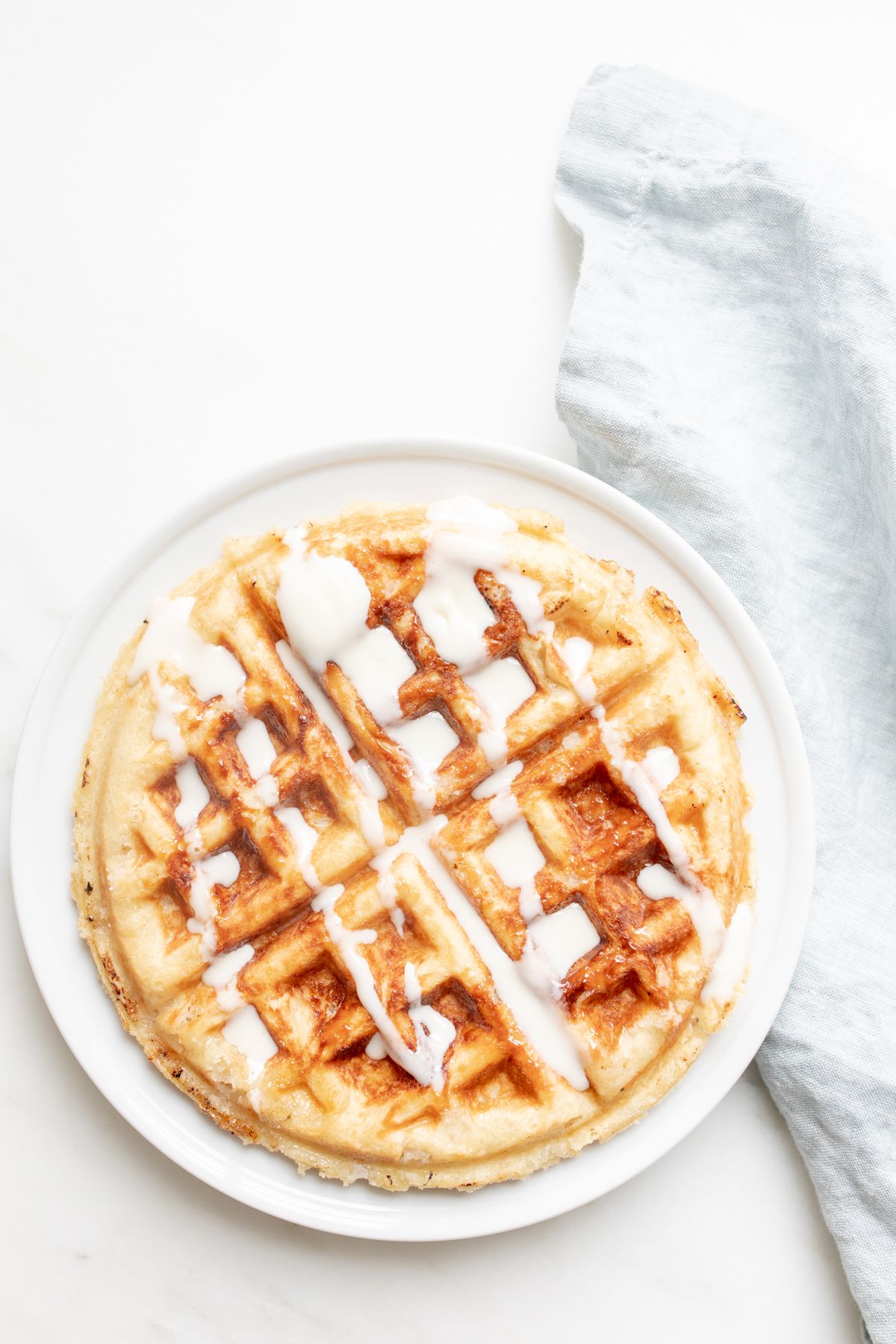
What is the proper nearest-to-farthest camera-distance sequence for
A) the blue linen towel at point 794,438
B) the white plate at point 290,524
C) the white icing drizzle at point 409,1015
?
1. the white icing drizzle at point 409,1015
2. the white plate at point 290,524
3. the blue linen towel at point 794,438

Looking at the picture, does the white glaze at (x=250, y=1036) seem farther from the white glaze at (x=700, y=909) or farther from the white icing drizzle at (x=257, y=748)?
the white glaze at (x=700, y=909)

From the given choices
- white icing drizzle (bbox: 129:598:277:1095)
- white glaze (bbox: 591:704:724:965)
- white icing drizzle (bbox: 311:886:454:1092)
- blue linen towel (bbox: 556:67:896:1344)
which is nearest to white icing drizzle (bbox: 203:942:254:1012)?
white icing drizzle (bbox: 129:598:277:1095)

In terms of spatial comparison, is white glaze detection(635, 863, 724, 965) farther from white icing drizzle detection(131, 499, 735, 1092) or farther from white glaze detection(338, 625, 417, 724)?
white glaze detection(338, 625, 417, 724)

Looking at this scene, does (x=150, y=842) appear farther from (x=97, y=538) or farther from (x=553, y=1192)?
(x=553, y=1192)

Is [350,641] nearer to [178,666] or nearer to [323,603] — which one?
[323,603]

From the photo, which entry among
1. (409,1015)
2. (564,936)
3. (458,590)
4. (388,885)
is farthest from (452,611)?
(409,1015)

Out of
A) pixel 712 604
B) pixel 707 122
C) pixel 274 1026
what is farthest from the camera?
pixel 707 122

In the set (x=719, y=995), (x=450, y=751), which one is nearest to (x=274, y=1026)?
(x=450, y=751)

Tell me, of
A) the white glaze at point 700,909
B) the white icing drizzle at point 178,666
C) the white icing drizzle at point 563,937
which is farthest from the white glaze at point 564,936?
the white icing drizzle at point 178,666
